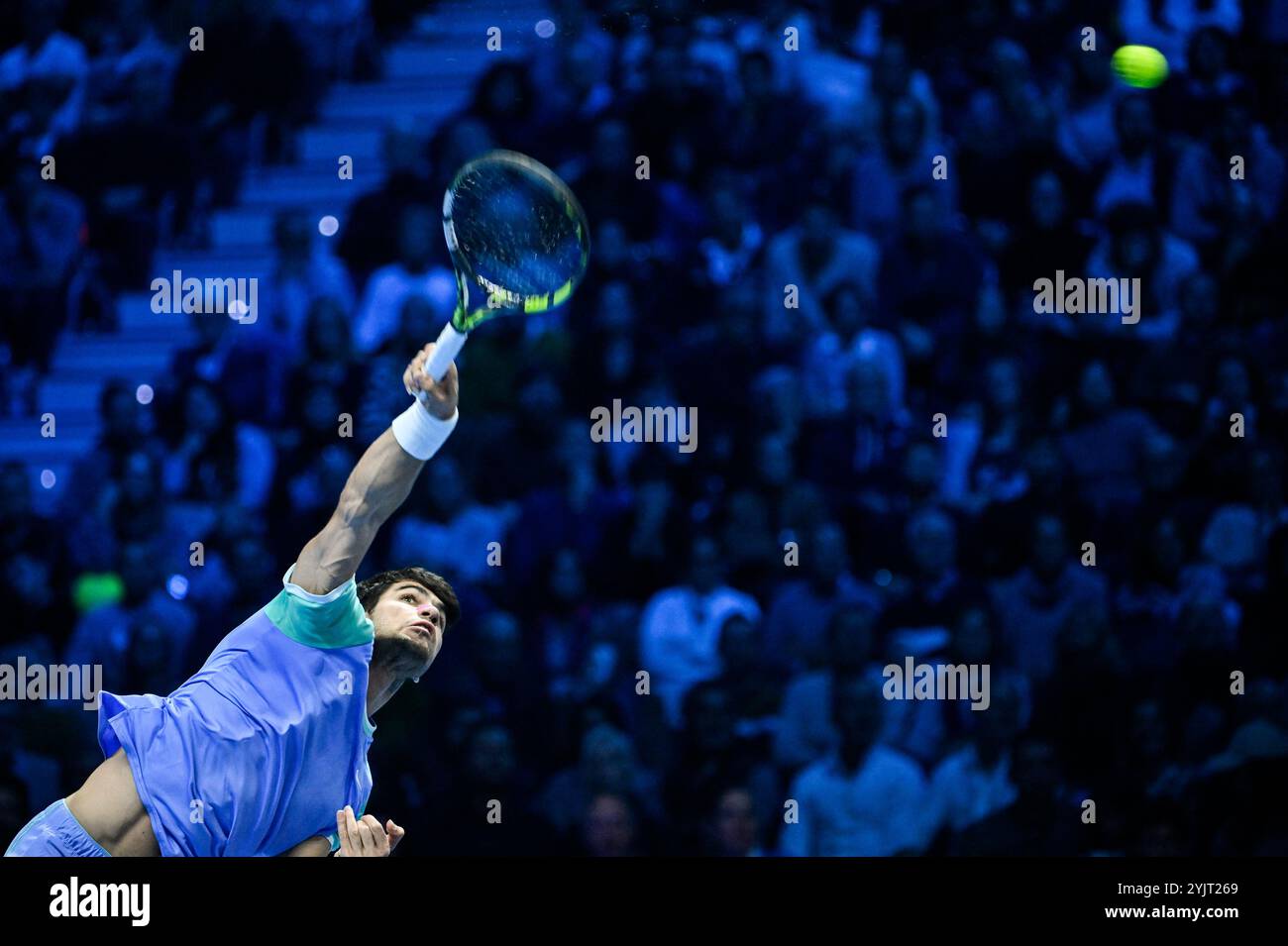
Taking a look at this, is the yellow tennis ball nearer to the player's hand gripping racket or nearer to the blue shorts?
the player's hand gripping racket

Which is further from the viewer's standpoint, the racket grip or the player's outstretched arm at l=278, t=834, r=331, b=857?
the player's outstretched arm at l=278, t=834, r=331, b=857

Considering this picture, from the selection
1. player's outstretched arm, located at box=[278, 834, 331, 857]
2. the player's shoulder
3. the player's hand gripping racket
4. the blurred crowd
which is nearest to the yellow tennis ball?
the blurred crowd

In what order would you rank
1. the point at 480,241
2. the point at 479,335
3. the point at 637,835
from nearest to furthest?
the point at 480,241 < the point at 637,835 < the point at 479,335

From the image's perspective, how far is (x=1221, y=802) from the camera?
6.53 m

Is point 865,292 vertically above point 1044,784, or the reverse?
point 865,292

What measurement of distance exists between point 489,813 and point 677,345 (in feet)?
5.28

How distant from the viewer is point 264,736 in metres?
4.92

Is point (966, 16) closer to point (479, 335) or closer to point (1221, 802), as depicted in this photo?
point (479, 335)

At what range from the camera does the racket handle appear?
4555 mm

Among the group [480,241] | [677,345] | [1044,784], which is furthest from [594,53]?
[1044,784]

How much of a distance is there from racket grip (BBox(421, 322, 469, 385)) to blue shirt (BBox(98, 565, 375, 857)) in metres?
0.58

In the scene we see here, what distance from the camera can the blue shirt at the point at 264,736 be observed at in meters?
4.91

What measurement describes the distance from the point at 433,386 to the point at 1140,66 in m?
3.51
